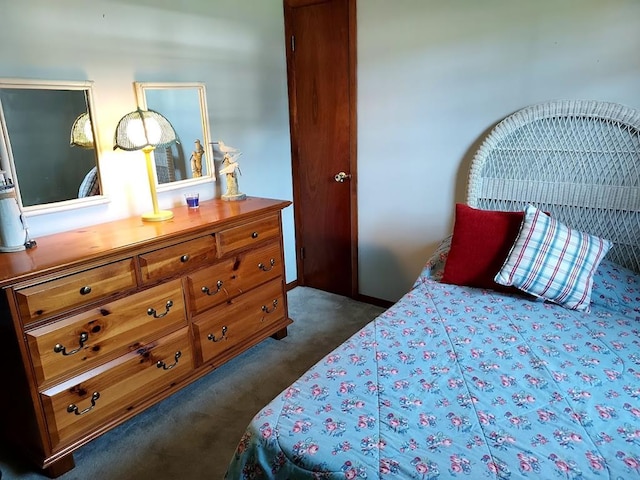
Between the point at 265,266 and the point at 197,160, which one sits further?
the point at 197,160

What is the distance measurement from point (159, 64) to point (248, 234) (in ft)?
3.50

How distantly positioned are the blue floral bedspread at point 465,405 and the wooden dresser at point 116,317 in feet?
2.91

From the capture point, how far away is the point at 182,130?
2.68m

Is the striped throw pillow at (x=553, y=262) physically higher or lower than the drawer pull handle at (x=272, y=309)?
higher

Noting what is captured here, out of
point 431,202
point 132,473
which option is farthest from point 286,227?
point 132,473

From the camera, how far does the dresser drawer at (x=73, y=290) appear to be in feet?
5.44

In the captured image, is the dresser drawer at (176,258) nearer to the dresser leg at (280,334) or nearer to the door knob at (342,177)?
the dresser leg at (280,334)

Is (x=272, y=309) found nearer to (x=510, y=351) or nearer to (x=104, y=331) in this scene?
(x=104, y=331)

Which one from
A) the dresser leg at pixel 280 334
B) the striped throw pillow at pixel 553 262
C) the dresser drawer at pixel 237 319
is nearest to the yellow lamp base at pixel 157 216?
the dresser drawer at pixel 237 319

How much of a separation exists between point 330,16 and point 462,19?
919 millimetres

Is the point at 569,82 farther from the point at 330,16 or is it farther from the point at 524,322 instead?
the point at 330,16

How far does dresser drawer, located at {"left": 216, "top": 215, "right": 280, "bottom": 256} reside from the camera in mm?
2373

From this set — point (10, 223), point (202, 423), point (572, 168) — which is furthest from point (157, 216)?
point (572, 168)

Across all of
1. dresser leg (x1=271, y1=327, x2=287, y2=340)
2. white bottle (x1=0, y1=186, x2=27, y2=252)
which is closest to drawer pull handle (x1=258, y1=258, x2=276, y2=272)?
dresser leg (x1=271, y1=327, x2=287, y2=340)
